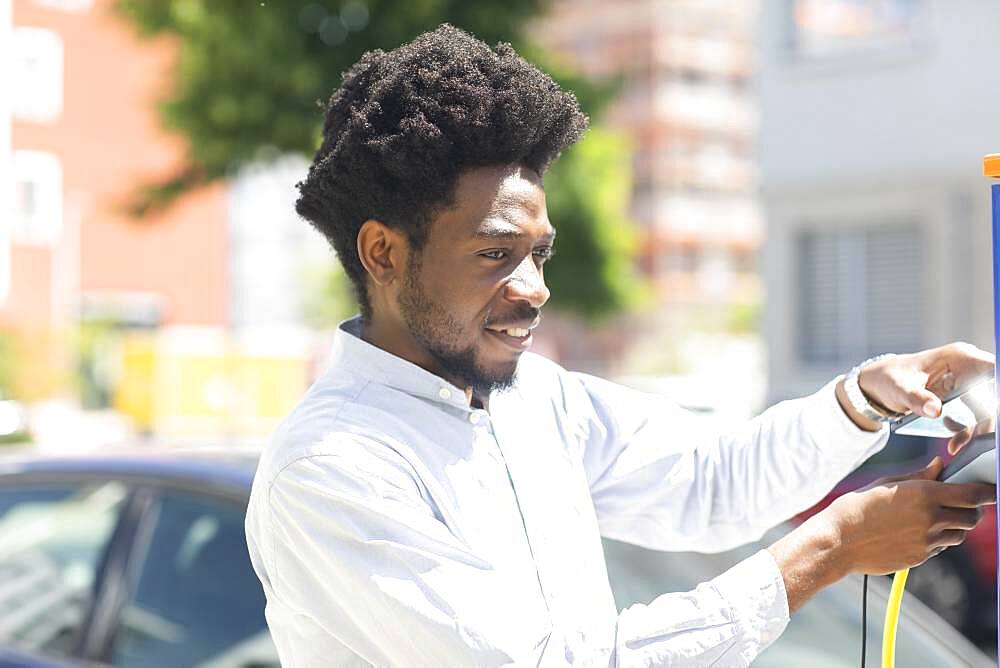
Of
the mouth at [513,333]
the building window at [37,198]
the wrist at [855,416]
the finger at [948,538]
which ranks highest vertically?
the building window at [37,198]

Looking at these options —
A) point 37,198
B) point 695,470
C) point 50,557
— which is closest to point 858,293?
point 50,557

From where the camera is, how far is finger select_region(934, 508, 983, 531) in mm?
1726

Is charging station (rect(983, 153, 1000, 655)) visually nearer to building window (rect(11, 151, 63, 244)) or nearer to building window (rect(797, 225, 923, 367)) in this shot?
building window (rect(797, 225, 923, 367))

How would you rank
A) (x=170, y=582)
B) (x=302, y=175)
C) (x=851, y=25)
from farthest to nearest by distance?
(x=851, y=25) → (x=302, y=175) → (x=170, y=582)

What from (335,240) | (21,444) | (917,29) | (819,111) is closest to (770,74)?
(819,111)

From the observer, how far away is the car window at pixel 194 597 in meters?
3.10

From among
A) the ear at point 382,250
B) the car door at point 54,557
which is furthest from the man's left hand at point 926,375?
the car door at point 54,557

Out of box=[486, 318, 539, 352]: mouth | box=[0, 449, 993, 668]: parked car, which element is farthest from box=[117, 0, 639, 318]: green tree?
box=[486, 318, 539, 352]: mouth

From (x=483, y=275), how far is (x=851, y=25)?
13.5 m

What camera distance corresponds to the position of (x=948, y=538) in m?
1.76

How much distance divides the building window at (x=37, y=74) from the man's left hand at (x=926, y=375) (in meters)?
30.3

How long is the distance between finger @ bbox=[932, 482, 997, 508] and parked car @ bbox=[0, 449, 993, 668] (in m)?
1.21

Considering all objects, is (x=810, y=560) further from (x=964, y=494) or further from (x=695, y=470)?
(x=695, y=470)

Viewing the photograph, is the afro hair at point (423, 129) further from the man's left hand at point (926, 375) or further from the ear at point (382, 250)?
the man's left hand at point (926, 375)
